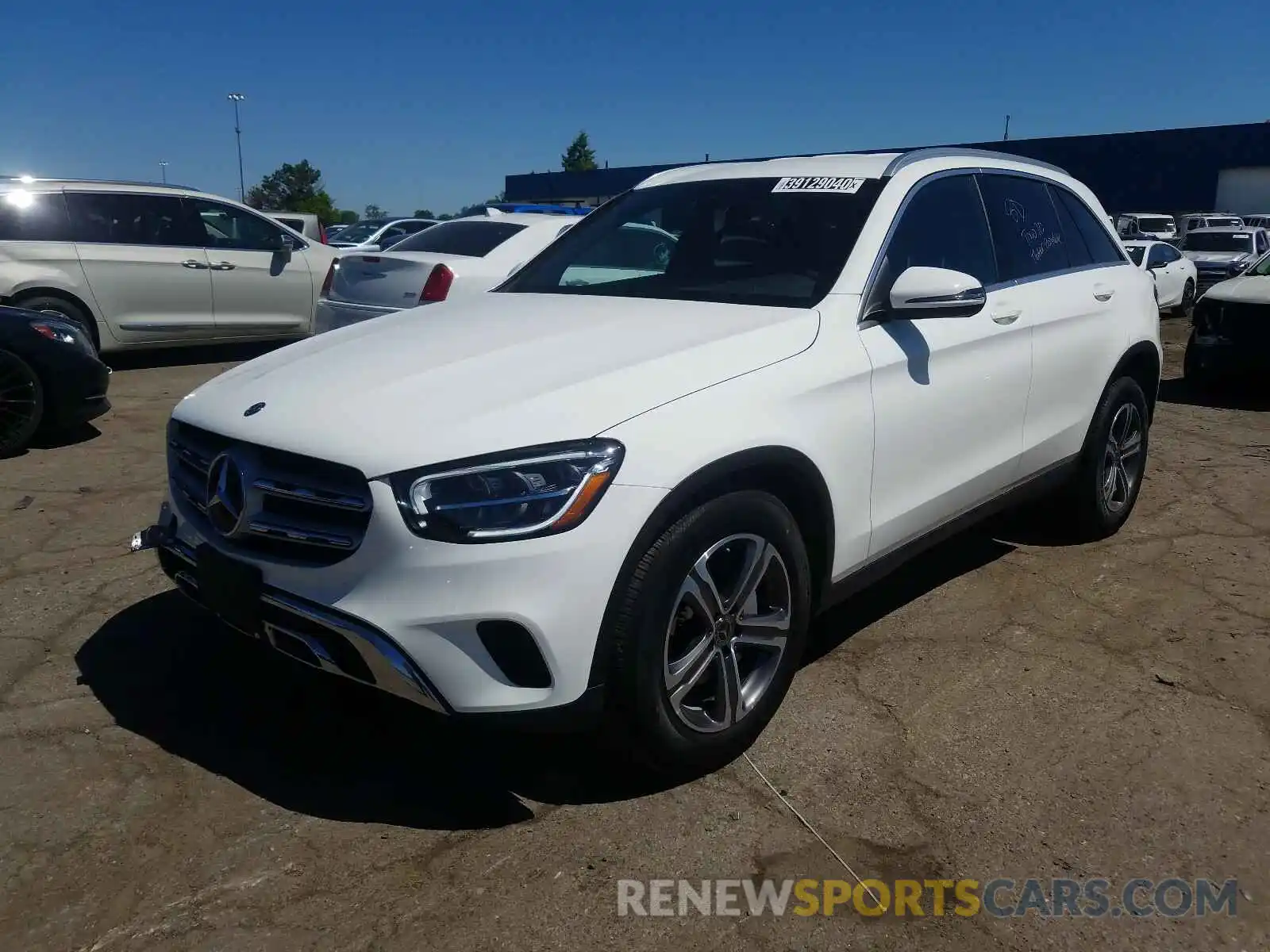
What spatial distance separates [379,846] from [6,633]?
2.08 metres

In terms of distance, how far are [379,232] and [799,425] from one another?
679 inches

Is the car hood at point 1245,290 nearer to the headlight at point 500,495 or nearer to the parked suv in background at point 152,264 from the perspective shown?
the headlight at point 500,495

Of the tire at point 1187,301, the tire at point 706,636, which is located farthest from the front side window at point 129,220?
the tire at point 1187,301

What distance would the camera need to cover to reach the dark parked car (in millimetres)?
6246

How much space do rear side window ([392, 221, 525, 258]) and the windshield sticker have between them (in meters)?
4.62

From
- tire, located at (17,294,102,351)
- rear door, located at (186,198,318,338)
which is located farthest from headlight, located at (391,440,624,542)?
rear door, located at (186,198,318,338)

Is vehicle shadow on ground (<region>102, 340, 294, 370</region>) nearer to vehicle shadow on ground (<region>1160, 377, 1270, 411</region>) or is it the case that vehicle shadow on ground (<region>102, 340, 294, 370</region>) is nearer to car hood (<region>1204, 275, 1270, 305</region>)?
vehicle shadow on ground (<region>1160, 377, 1270, 411</region>)

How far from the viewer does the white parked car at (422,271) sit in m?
7.47

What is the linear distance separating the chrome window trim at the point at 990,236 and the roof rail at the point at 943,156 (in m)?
0.06

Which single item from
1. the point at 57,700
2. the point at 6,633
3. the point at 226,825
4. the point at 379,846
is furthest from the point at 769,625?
the point at 6,633

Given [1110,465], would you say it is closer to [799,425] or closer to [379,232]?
[799,425]

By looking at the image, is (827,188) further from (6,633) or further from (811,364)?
(6,633)

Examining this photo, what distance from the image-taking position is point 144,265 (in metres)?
9.75

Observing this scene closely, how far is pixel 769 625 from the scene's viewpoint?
2.99m
